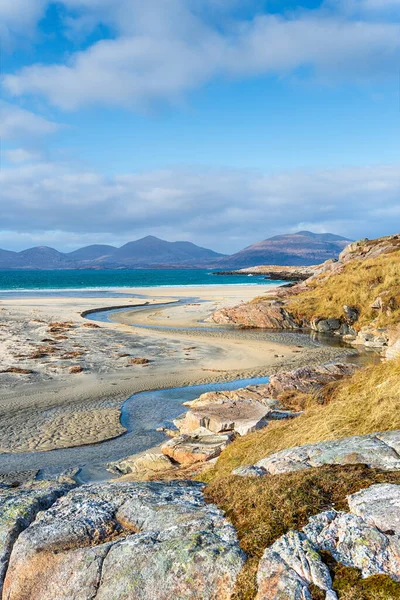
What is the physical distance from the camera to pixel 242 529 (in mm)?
3684

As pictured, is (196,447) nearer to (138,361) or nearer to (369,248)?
(138,361)

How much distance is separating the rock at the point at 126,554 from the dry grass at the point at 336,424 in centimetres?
269

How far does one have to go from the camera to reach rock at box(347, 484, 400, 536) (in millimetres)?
3391

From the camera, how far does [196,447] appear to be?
10523 millimetres

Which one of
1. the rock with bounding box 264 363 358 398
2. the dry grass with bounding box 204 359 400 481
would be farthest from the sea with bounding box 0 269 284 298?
the dry grass with bounding box 204 359 400 481

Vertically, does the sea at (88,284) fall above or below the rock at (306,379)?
above

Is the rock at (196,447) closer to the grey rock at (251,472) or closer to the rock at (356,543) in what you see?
the grey rock at (251,472)

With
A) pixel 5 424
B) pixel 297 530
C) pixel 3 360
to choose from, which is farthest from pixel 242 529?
pixel 3 360

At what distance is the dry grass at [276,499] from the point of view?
3451mm

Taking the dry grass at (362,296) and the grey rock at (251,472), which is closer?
the grey rock at (251,472)

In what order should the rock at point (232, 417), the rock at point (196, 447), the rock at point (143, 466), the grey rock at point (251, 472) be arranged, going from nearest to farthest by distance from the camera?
the grey rock at point (251, 472), the rock at point (143, 466), the rock at point (196, 447), the rock at point (232, 417)

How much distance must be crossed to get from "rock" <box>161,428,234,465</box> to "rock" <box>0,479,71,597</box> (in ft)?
17.7

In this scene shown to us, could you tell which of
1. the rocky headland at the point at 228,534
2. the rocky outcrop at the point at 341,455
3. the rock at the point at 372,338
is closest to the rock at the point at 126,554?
the rocky headland at the point at 228,534

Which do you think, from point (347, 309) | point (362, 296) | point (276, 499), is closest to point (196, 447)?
point (276, 499)
